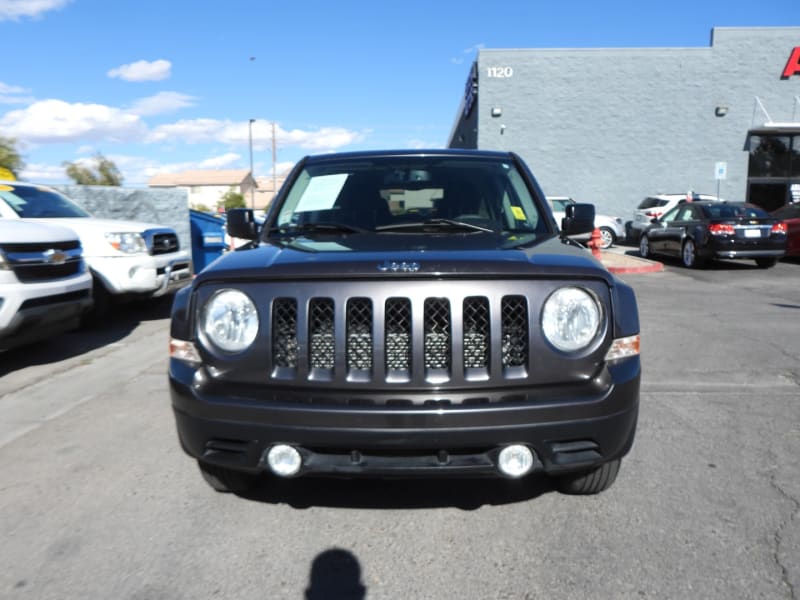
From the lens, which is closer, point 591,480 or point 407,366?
point 407,366

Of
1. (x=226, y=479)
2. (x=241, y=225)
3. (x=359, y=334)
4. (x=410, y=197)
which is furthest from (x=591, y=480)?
(x=241, y=225)

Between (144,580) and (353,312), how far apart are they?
Answer: 125 cm

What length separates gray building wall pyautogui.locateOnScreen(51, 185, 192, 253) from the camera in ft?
38.2

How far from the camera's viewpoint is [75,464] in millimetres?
3650

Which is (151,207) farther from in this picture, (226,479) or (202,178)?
(202,178)

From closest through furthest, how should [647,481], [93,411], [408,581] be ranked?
[408,581]
[647,481]
[93,411]

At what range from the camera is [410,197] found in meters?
3.84

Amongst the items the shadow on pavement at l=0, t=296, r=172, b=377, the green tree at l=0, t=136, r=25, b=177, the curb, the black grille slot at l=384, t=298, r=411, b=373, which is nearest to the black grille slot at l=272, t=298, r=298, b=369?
the black grille slot at l=384, t=298, r=411, b=373

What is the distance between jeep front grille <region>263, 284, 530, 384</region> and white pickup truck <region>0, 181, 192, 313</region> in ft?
19.1

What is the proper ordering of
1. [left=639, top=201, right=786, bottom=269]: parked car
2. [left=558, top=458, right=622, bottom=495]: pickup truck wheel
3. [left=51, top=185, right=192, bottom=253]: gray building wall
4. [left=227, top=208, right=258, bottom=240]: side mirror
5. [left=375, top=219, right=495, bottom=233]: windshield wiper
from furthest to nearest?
[left=639, top=201, right=786, bottom=269]: parked car, [left=51, top=185, right=192, bottom=253]: gray building wall, [left=227, top=208, right=258, bottom=240]: side mirror, [left=375, top=219, right=495, bottom=233]: windshield wiper, [left=558, top=458, right=622, bottom=495]: pickup truck wheel

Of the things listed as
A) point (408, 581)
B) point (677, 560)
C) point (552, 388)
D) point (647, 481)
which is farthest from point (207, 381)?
point (647, 481)

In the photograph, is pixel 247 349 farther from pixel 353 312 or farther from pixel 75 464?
pixel 75 464

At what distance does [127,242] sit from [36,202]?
1173 mm

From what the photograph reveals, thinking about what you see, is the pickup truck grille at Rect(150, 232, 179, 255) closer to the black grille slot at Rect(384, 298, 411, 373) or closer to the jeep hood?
the jeep hood
